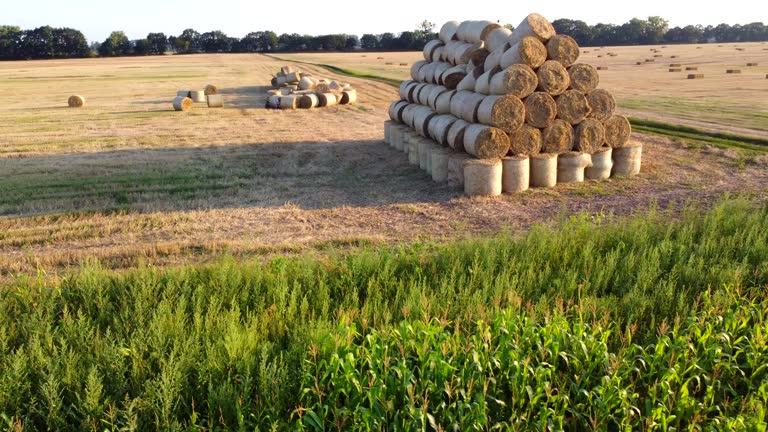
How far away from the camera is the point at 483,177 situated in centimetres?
1120

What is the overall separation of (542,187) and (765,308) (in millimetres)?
6839

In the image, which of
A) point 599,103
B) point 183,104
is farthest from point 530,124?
point 183,104

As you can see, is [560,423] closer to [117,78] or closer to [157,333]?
[157,333]

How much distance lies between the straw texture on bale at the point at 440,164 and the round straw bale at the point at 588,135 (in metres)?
2.50

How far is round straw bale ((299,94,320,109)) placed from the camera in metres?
26.7

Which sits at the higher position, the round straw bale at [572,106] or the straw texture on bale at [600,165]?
the round straw bale at [572,106]

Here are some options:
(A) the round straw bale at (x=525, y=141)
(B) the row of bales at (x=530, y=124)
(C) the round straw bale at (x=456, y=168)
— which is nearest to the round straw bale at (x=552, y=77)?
(B) the row of bales at (x=530, y=124)

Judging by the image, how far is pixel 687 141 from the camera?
15.7 m

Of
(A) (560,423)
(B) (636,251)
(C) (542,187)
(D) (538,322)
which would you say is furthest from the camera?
(C) (542,187)

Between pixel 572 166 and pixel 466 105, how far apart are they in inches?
96.2

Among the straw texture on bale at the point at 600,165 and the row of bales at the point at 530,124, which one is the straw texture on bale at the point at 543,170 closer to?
the row of bales at the point at 530,124

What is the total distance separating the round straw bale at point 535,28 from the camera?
1196 cm

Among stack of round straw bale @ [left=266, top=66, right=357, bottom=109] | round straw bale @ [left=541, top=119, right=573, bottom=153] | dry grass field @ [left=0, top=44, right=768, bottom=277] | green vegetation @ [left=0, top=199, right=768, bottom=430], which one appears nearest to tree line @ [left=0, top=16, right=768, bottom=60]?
stack of round straw bale @ [left=266, top=66, right=357, bottom=109]

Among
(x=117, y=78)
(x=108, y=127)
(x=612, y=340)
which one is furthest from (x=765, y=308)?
(x=117, y=78)
